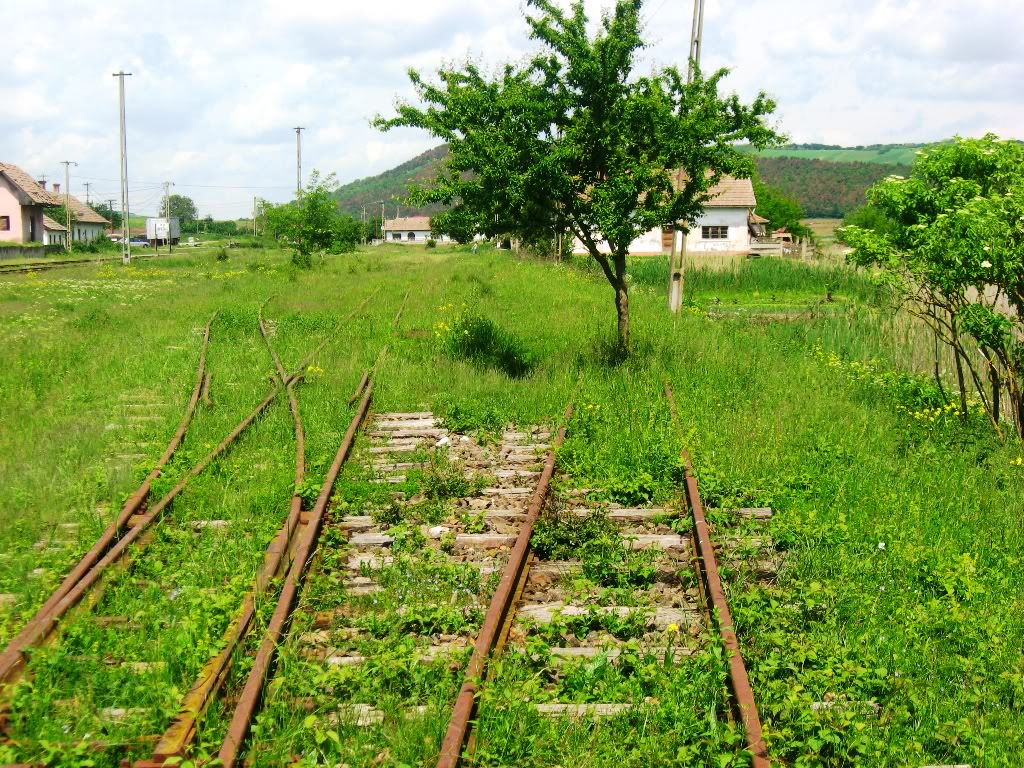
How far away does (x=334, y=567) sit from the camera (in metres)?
6.46

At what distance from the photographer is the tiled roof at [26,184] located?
69.8 meters

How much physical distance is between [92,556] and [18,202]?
7584 cm

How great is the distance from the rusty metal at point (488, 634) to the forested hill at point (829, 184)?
173786 millimetres

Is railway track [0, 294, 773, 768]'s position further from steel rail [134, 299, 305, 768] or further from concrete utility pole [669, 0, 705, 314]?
concrete utility pole [669, 0, 705, 314]

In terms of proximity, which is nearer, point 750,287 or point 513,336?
point 513,336

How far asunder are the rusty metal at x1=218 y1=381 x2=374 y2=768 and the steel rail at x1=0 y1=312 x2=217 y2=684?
1.28 m

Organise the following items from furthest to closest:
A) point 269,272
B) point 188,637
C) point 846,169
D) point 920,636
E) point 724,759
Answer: point 846,169 < point 269,272 < point 920,636 < point 188,637 < point 724,759

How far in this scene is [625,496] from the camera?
7.99m

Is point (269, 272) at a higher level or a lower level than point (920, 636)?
higher

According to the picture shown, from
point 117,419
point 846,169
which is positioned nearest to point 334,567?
point 117,419

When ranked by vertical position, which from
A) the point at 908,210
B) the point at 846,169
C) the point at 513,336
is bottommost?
the point at 513,336

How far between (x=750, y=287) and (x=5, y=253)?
45483 millimetres

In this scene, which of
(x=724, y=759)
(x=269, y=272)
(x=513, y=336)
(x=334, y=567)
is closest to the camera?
(x=724, y=759)

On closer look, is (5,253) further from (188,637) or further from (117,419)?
(188,637)
